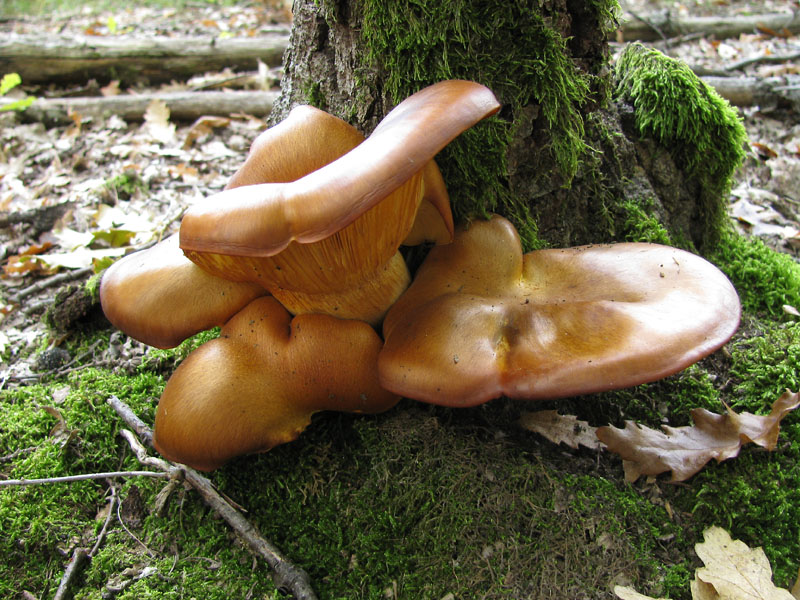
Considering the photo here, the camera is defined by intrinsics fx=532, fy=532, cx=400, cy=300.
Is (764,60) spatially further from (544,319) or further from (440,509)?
(440,509)

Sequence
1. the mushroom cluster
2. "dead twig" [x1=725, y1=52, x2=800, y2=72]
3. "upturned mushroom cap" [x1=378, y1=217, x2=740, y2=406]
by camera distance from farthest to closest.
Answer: "dead twig" [x1=725, y1=52, x2=800, y2=72] < "upturned mushroom cap" [x1=378, y1=217, x2=740, y2=406] < the mushroom cluster

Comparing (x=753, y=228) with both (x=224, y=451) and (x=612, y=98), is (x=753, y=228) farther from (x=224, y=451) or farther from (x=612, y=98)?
(x=224, y=451)

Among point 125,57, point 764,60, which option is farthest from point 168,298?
point 764,60

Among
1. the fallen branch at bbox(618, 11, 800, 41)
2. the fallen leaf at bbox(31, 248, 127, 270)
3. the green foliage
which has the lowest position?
the fallen leaf at bbox(31, 248, 127, 270)

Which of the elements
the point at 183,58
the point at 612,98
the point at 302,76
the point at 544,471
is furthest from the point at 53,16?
the point at 544,471

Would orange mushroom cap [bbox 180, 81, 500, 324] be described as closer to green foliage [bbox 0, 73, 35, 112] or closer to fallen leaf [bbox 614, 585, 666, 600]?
fallen leaf [bbox 614, 585, 666, 600]

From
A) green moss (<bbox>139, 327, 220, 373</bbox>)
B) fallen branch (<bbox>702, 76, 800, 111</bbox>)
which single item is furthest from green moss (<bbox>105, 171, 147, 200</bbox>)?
fallen branch (<bbox>702, 76, 800, 111</bbox>)
